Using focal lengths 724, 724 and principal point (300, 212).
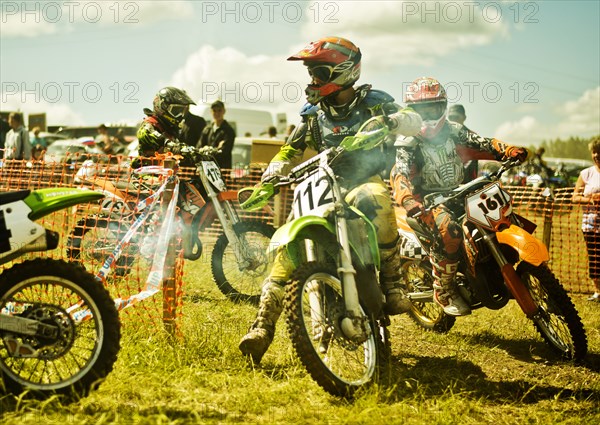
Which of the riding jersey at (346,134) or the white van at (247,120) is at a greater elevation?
the white van at (247,120)

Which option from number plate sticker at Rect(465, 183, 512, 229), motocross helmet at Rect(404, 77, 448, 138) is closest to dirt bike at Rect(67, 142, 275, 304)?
motocross helmet at Rect(404, 77, 448, 138)

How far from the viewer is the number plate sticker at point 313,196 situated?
4172 millimetres

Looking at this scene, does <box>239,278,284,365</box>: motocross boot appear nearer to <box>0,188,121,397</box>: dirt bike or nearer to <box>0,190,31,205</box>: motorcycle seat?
<box>0,188,121,397</box>: dirt bike

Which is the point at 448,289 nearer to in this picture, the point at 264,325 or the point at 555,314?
the point at 555,314

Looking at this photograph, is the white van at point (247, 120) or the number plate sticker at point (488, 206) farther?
the white van at point (247, 120)

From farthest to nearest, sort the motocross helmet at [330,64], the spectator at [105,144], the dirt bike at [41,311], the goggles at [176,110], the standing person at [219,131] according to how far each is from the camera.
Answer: the spectator at [105,144] < the standing person at [219,131] < the goggles at [176,110] < the motocross helmet at [330,64] < the dirt bike at [41,311]

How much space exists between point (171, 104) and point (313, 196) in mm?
3771

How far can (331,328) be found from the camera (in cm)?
411

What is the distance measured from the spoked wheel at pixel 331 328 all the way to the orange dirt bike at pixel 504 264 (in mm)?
1538

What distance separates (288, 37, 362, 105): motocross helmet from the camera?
466 centimetres

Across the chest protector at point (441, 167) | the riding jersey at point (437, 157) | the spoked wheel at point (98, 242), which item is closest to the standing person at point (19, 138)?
the spoked wheel at point (98, 242)

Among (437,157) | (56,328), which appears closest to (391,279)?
(437,157)

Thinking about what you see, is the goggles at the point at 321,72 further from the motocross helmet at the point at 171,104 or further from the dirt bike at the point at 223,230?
the motocross helmet at the point at 171,104

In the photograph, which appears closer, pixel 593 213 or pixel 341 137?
pixel 341 137
